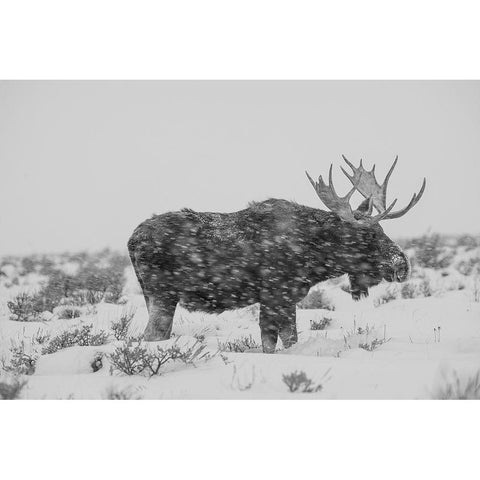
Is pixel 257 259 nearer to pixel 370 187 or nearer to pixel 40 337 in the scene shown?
pixel 370 187

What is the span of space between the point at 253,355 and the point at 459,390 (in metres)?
1.54

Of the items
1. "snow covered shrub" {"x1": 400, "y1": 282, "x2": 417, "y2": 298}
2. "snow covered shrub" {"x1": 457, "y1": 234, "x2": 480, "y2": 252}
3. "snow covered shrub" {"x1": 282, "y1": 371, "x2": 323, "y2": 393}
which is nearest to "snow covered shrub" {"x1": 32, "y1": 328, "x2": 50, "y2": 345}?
"snow covered shrub" {"x1": 282, "y1": 371, "x2": 323, "y2": 393}

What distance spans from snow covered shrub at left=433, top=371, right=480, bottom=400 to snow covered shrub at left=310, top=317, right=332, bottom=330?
2814 mm

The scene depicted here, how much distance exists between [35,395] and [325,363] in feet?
6.94

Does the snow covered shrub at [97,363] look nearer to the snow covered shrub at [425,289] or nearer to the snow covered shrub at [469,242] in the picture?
the snow covered shrub at [425,289]

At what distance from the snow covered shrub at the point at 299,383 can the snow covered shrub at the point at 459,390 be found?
808 millimetres

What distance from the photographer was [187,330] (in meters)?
6.58

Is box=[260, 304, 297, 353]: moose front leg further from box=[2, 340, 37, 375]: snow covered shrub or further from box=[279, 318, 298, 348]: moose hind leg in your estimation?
box=[2, 340, 37, 375]: snow covered shrub

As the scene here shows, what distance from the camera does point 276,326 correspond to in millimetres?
5215

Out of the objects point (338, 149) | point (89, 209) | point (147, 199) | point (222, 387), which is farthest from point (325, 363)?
point (89, 209)

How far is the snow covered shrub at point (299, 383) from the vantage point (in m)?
3.60

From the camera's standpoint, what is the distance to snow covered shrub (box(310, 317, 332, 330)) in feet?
21.3

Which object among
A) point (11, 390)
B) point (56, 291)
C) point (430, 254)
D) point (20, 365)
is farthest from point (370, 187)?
point (430, 254)

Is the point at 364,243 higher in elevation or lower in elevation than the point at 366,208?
lower
